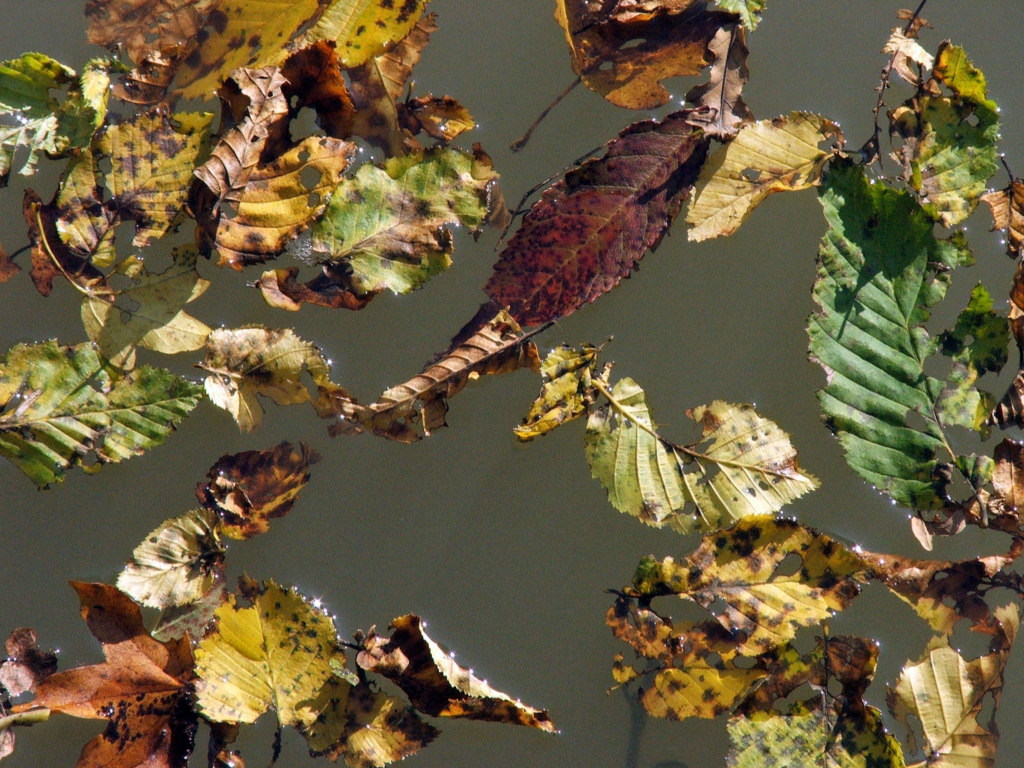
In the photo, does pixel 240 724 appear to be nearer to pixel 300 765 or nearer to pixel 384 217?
pixel 300 765

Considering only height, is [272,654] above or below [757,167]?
below

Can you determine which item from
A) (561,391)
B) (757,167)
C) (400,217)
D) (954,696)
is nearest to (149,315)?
(400,217)

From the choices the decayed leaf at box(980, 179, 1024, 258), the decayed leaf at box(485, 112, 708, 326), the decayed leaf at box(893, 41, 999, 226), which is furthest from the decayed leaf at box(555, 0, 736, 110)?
the decayed leaf at box(980, 179, 1024, 258)

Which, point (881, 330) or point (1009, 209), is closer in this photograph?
point (881, 330)

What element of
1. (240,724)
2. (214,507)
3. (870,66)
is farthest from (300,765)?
(870,66)

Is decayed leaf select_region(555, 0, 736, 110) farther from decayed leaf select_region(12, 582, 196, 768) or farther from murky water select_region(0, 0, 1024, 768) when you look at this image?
decayed leaf select_region(12, 582, 196, 768)

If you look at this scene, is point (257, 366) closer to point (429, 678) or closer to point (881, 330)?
point (429, 678)
